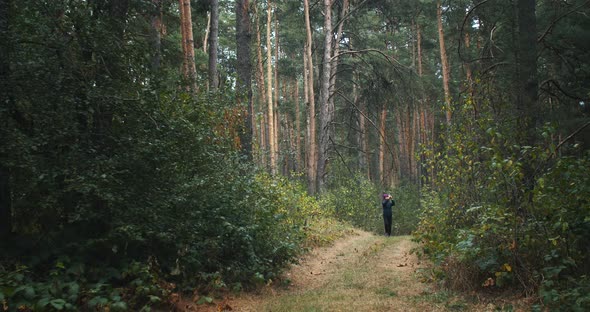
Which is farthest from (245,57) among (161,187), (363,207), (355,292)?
(363,207)

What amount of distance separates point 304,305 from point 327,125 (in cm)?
1287

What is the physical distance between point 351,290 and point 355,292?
0.22 m

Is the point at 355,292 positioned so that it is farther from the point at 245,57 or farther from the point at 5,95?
the point at 245,57

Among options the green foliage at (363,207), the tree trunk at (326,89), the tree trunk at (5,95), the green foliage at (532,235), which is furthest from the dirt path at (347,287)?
the tree trunk at (326,89)

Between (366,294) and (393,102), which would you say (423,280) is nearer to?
(366,294)

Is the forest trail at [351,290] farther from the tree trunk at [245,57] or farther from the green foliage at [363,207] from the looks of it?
the green foliage at [363,207]

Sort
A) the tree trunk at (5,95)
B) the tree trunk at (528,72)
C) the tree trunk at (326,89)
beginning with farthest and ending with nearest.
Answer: the tree trunk at (326,89), the tree trunk at (528,72), the tree trunk at (5,95)

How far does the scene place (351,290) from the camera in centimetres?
698

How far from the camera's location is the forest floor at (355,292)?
18.4 ft

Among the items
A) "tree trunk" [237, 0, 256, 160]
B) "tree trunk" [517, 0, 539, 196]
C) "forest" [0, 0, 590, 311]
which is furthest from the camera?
"tree trunk" [237, 0, 256, 160]

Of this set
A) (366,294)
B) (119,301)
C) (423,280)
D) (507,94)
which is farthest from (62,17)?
(507,94)

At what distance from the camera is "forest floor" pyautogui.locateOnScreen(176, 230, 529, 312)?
18.4 feet

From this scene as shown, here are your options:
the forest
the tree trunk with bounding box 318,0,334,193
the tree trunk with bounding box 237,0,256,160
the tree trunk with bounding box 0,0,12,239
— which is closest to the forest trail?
the forest

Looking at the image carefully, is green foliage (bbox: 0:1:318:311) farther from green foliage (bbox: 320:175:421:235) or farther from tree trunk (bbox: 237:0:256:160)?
green foliage (bbox: 320:175:421:235)
